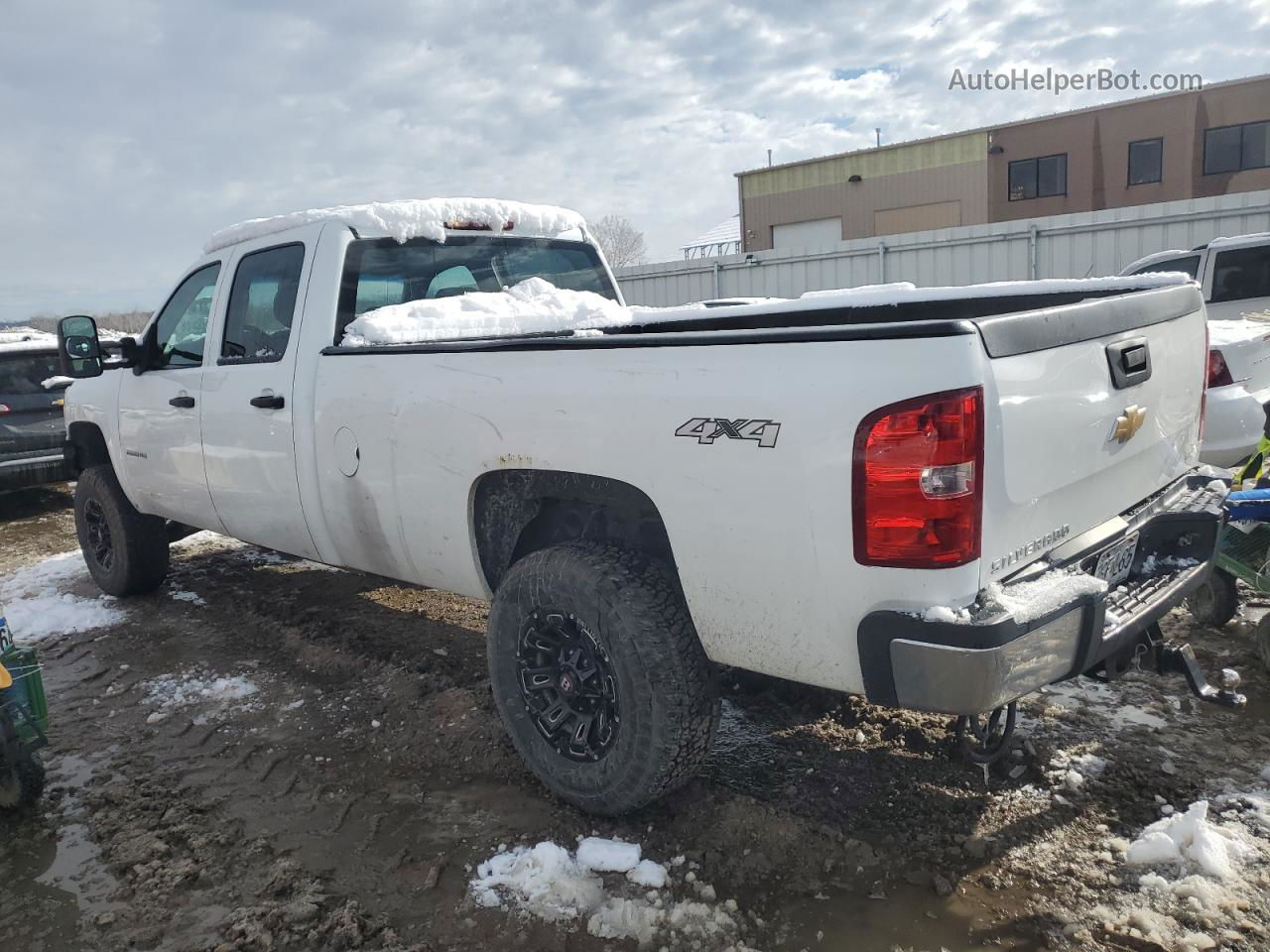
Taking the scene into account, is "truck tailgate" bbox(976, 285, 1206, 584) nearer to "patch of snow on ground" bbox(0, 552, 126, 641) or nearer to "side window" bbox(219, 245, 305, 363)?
"side window" bbox(219, 245, 305, 363)

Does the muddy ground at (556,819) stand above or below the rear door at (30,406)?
below

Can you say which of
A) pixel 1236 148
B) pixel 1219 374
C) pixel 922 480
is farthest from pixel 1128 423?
pixel 1236 148

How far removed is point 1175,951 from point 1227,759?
3.62ft

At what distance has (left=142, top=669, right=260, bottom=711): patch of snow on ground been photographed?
166 inches

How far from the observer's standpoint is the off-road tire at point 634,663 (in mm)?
2666

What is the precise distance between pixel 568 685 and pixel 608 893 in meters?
0.64

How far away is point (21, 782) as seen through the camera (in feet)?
10.8

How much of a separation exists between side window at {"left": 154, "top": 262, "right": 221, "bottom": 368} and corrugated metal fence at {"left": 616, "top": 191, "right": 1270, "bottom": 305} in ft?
29.6

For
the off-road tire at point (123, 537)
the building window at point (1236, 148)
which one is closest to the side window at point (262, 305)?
the off-road tire at point (123, 537)

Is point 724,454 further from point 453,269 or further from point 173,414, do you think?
point 173,414

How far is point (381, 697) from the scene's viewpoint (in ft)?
13.5

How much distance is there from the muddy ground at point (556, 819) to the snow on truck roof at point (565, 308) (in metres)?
1.57

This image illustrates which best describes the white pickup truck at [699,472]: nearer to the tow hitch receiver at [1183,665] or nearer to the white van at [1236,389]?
the tow hitch receiver at [1183,665]

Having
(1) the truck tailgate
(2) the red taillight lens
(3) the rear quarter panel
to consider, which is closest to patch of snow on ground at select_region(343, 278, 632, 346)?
(3) the rear quarter panel
